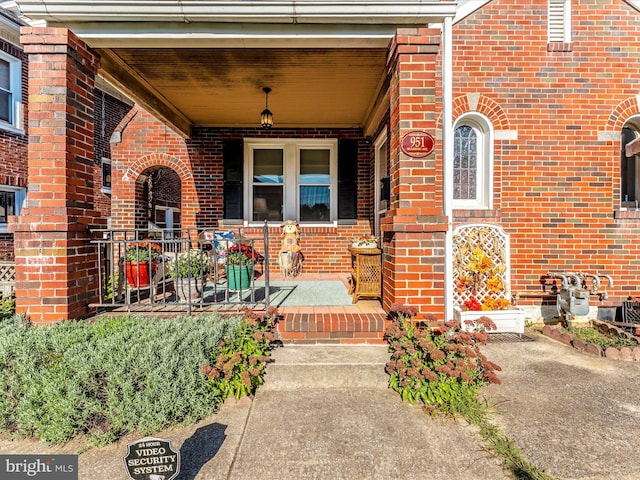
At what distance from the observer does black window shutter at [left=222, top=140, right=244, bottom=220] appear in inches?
250

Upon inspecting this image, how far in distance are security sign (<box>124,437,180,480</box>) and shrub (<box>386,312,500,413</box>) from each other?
1640 millimetres

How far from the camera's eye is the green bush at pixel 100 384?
207cm

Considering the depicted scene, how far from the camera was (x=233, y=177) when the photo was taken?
637 cm

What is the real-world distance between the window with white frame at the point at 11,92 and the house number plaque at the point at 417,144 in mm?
8908

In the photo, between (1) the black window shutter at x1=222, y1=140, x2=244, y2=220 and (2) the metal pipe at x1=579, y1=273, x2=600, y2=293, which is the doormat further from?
(2) the metal pipe at x1=579, y1=273, x2=600, y2=293

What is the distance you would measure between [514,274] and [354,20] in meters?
3.95

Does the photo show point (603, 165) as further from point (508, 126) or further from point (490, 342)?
point (490, 342)

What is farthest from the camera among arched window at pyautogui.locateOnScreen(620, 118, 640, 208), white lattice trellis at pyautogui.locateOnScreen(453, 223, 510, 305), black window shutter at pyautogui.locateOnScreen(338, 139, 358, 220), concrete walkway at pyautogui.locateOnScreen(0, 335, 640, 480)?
black window shutter at pyautogui.locateOnScreen(338, 139, 358, 220)

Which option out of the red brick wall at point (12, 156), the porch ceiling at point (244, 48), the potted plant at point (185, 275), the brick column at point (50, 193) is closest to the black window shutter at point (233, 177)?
the porch ceiling at point (244, 48)

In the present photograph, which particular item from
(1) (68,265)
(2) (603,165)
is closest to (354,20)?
(1) (68,265)

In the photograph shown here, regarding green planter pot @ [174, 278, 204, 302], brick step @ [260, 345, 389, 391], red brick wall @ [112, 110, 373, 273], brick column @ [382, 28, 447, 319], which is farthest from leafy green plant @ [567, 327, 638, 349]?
green planter pot @ [174, 278, 204, 302]

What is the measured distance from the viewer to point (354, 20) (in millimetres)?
3090

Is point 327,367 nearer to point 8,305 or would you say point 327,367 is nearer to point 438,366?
point 438,366

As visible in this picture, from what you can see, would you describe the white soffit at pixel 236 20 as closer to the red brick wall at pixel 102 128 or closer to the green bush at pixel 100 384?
the green bush at pixel 100 384
